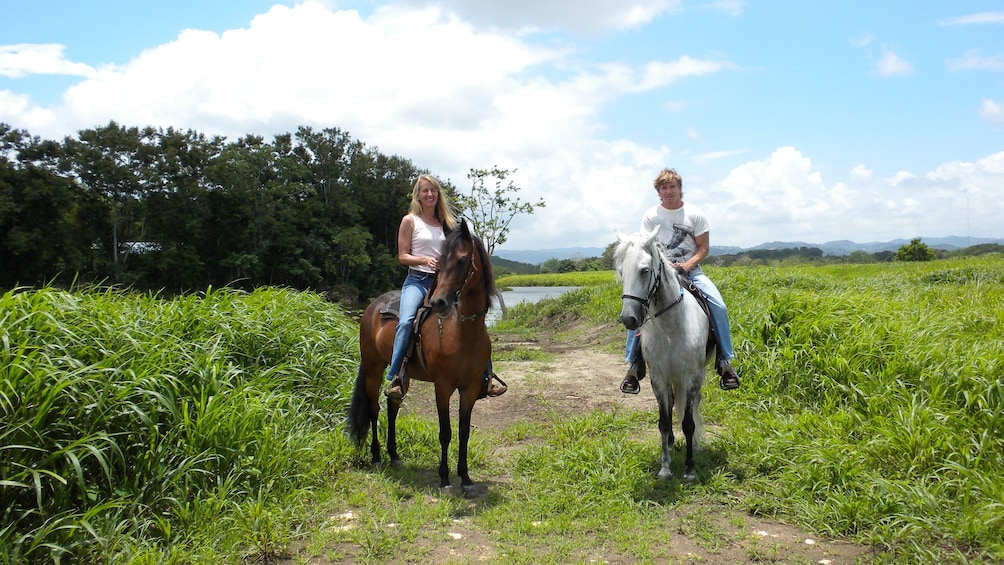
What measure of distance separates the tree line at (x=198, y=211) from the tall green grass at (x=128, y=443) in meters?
14.1

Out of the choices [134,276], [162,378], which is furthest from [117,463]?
[134,276]

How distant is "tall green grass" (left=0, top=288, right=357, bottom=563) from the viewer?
290 centimetres

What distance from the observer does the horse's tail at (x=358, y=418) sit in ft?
15.9

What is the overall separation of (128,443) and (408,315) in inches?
78.0

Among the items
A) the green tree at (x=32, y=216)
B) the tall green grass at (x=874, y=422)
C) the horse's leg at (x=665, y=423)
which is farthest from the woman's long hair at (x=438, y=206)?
the green tree at (x=32, y=216)

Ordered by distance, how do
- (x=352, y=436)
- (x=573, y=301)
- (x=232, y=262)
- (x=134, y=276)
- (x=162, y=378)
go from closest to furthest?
(x=162, y=378), (x=352, y=436), (x=573, y=301), (x=134, y=276), (x=232, y=262)

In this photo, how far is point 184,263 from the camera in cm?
3005

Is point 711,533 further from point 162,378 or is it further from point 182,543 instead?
point 162,378

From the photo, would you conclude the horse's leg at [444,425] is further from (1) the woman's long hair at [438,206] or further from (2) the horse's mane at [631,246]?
(2) the horse's mane at [631,246]

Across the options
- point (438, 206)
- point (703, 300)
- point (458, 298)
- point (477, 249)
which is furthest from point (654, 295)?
point (438, 206)

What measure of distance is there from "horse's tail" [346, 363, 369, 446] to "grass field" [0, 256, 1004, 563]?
0.56 ft

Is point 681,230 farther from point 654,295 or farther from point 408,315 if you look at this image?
point 408,315

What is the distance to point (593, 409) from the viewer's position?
668cm

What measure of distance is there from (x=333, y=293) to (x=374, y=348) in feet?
113
